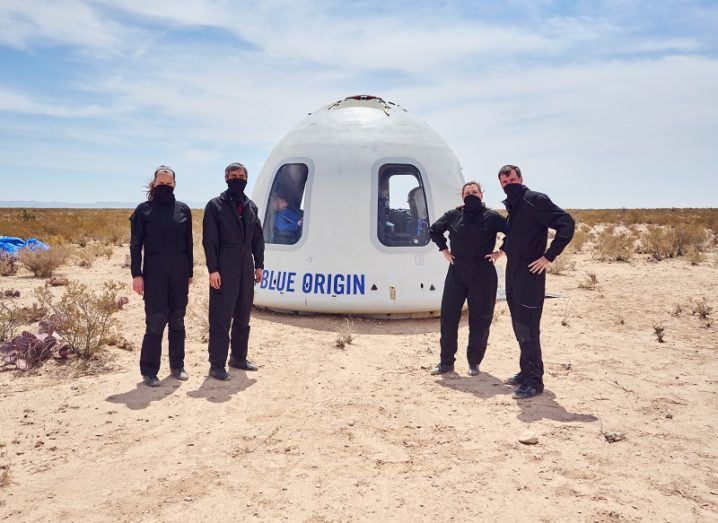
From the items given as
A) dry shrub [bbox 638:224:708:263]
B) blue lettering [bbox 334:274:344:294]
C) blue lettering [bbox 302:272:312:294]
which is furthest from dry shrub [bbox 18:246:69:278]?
dry shrub [bbox 638:224:708:263]

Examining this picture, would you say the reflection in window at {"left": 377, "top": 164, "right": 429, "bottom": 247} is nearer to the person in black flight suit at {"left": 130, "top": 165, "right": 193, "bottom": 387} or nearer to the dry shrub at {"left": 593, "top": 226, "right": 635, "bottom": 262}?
the person in black flight suit at {"left": 130, "top": 165, "right": 193, "bottom": 387}

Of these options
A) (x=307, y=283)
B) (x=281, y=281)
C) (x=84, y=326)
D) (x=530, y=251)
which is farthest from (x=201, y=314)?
(x=530, y=251)

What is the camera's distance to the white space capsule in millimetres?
7586

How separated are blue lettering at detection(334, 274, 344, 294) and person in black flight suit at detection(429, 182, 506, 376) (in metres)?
2.24

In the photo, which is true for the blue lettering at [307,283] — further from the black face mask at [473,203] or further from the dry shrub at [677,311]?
the dry shrub at [677,311]

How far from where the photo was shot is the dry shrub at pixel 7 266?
1265cm

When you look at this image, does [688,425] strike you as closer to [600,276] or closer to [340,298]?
[340,298]

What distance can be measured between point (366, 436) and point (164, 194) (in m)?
2.76

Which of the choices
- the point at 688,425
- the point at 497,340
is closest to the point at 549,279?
the point at 497,340

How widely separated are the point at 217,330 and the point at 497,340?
358 centimetres

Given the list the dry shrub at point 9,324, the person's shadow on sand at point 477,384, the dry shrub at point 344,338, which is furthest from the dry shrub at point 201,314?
the person's shadow on sand at point 477,384

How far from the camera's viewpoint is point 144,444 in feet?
13.0

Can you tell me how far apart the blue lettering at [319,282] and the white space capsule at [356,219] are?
1 cm

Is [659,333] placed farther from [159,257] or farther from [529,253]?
[159,257]
